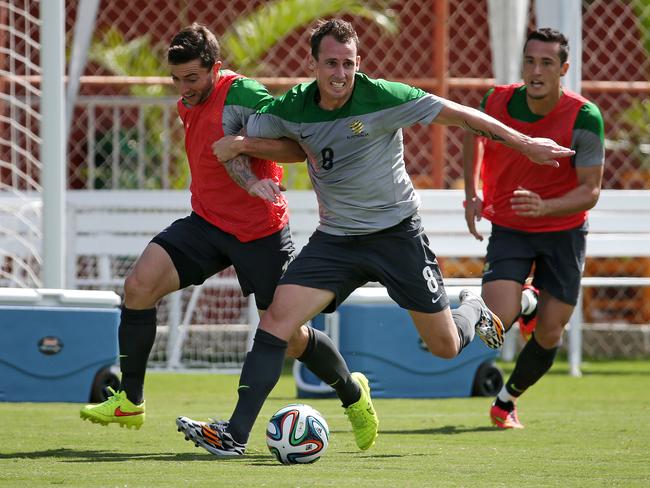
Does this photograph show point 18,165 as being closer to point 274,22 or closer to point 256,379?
point 274,22

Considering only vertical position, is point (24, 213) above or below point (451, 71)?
below

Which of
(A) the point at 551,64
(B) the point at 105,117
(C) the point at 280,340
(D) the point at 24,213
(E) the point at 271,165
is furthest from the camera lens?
(B) the point at 105,117

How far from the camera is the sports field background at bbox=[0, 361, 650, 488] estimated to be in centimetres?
543

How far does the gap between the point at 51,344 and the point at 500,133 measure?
13.0ft

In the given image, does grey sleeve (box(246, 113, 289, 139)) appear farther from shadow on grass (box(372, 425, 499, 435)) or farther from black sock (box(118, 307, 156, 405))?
shadow on grass (box(372, 425, 499, 435))

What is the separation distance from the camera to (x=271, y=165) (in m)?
6.73

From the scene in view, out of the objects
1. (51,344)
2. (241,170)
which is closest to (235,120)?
(241,170)

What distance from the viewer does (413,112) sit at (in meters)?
6.13

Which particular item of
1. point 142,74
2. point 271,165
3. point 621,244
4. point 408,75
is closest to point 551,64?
point 271,165

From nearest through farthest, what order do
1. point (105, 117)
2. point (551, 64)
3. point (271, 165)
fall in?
point (271, 165) → point (551, 64) → point (105, 117)

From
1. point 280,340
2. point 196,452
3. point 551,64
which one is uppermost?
point 551,64

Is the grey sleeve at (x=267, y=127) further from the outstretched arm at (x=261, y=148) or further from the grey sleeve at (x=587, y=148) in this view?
the grey sleeve at (x=587, y=148)

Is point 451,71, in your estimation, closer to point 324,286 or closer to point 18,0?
point 18,0

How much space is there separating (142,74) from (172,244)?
10614mm
